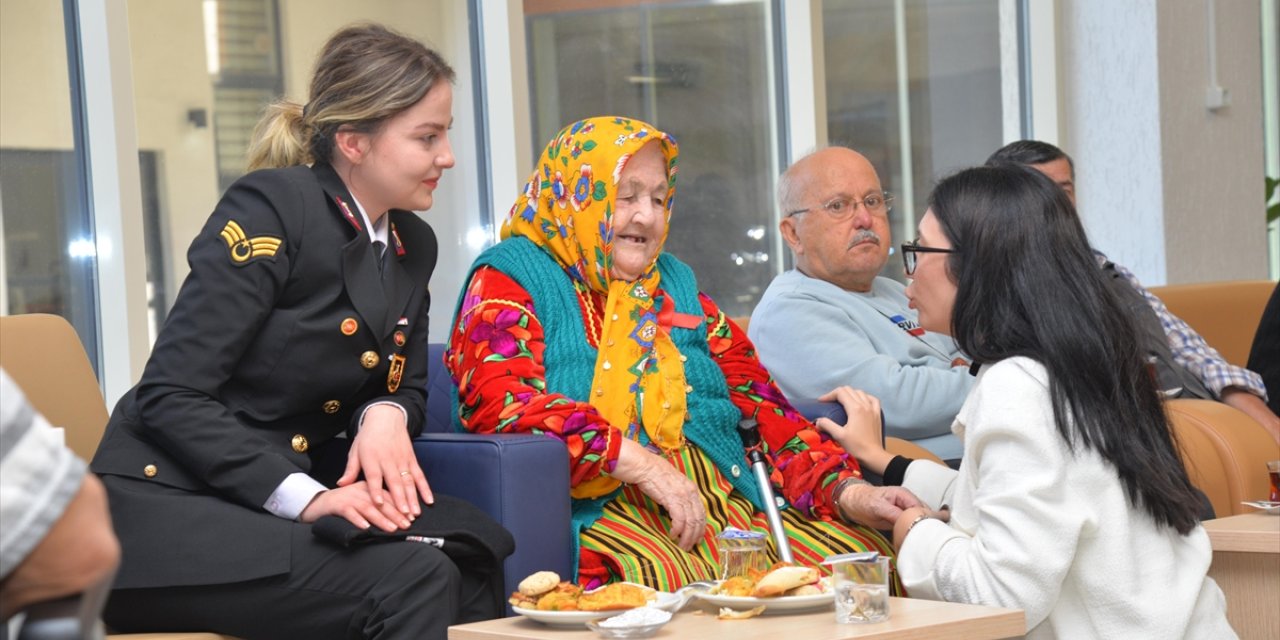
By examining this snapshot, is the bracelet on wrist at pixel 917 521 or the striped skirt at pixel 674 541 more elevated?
the bracelet on wrist at pixel 917 521

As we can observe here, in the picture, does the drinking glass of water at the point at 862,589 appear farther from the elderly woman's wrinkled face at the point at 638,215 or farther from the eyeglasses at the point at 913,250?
the elderly woman's wrinkled face at the point at 638,215

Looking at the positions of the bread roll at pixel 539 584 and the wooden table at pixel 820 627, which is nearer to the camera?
the wooden table at pixel 820 627

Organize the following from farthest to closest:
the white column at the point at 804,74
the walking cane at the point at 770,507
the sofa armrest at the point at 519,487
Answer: the white column at the point at 804,74, the walking cane at the point at 770,507, the sofa armrest at the point at 519,487

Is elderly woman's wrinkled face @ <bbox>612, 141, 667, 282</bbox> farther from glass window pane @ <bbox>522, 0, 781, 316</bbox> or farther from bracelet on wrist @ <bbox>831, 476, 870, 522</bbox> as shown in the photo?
glass window pane @ <bbox>522, 0, 781, 316</bbox>

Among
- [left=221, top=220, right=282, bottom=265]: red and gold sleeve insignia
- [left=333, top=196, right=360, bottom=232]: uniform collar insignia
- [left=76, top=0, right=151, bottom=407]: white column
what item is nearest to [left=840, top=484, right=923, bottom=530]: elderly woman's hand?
[left=333, top=196, right=360, bottom=232]: uniform collar insignia

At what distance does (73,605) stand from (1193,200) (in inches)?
218

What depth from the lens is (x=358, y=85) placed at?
8.08ft

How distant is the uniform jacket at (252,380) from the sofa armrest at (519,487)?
0.14 metres

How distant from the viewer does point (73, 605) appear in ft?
3.07

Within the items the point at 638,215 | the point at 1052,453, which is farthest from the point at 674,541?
the point at 1052,453

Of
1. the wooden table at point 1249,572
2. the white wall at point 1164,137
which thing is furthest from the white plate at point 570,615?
the white wall at point 1164,137

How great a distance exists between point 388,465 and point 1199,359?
265 cm

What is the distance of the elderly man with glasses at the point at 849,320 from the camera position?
3.35 m

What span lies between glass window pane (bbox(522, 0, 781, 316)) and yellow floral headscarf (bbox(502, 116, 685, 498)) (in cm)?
195
